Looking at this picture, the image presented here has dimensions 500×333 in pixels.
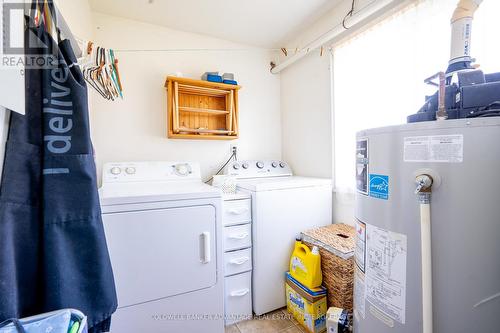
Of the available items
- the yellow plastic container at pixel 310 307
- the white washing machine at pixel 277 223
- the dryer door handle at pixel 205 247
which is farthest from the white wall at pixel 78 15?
the yellow plastic container at pixel 310 307

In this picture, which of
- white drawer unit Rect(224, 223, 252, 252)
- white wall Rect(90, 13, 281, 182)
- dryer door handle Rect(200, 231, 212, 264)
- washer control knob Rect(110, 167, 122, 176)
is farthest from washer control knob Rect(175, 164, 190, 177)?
dryer door handle Rect(200, 231, 212, 264)

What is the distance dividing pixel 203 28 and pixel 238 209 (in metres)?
1.85

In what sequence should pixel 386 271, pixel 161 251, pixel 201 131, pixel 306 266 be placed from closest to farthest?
1. pixel 386 271
2. pixel 161 251
3. pixel 306 266
4. pixel 201 131

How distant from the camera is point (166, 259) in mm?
1307

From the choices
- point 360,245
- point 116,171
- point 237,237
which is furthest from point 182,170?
point 360,245

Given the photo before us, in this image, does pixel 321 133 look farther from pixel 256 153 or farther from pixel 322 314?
pixel 322 314

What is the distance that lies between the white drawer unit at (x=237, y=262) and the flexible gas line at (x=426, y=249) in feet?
3.98

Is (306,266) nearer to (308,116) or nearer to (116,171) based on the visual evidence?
(308,116)

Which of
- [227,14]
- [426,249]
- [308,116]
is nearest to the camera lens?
[426,249]

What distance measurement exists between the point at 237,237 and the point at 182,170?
82 cm

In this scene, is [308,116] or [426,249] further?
[308,116]

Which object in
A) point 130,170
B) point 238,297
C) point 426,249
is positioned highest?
point 130,170

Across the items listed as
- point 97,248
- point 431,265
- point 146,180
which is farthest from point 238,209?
point 431,265

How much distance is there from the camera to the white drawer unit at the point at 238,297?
167cm
